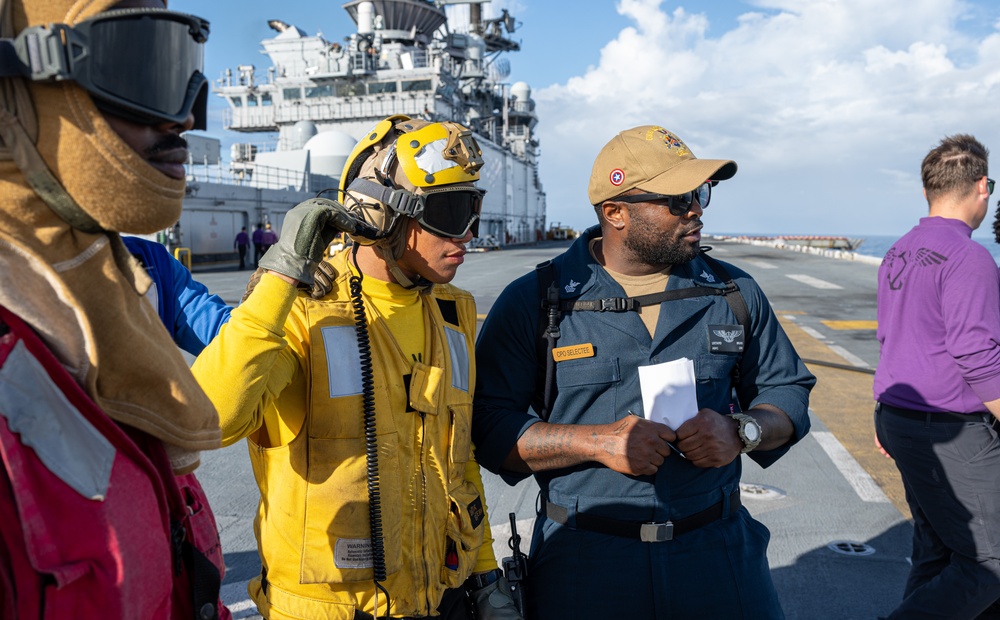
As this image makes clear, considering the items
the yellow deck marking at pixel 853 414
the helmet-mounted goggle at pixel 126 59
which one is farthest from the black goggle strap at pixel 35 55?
the yellow deck marking at pixel 853 414

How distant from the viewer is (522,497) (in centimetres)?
529

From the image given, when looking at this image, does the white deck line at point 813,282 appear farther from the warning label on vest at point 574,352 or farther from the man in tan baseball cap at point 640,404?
the warning label on vest at point 574,352

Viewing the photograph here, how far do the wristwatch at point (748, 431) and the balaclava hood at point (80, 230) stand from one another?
199 centimetres

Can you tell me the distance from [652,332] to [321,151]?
44564 mm

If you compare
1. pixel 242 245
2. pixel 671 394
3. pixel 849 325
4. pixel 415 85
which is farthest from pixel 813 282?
pixel 415 85

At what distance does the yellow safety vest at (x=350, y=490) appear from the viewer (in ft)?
6.69

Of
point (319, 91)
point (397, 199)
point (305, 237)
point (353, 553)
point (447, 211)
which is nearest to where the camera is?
point (305, 237)

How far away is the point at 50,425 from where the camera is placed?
968mm

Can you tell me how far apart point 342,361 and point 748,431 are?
1.45 m

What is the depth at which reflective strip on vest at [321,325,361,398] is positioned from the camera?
2.07 metres

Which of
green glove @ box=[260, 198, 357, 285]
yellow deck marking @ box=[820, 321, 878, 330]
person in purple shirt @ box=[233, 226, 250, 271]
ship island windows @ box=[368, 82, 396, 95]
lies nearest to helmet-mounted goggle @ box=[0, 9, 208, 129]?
green glove @ box=[260, 198, 357, 285]

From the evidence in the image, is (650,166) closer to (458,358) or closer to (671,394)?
(671,394)

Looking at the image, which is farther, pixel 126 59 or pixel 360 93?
pixel 360 93

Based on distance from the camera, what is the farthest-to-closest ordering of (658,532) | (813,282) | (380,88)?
(380,88), (813,282), (658,532)
